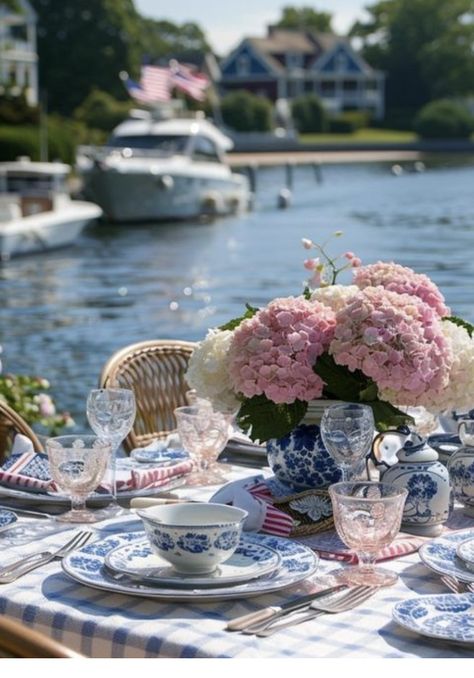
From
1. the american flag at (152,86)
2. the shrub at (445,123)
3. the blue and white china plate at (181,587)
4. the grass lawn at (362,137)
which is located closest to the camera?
the blue and white china plate at (181,587)

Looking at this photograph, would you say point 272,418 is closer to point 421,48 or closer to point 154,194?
point 154,194

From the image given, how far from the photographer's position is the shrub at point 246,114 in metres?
69.4

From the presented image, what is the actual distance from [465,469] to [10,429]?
58.5 inches

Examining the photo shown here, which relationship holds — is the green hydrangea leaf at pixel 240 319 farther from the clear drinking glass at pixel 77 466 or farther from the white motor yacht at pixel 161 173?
the white motor yacht at pixel 161 173

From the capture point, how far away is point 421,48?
303 ft

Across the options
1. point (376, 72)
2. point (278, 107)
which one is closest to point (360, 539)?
point (278, 107)

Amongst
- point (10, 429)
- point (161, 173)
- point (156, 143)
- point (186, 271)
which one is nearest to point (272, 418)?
point (10, 429)

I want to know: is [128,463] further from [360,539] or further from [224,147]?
[224,147]

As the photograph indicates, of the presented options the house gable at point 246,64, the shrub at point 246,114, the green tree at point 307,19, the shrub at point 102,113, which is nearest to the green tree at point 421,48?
the house gable at point 246,64

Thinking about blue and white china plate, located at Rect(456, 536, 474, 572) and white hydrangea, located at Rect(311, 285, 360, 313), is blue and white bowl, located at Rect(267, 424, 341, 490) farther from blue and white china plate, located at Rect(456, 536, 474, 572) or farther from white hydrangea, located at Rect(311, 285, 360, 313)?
blue and white china plate, located at Rect(456, 536, 474, 572)

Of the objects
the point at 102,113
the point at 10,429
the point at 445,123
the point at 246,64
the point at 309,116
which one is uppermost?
the point at 246,64

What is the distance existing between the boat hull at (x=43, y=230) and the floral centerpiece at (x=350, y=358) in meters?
20.8

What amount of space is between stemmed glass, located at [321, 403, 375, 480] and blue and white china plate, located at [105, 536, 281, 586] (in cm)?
23

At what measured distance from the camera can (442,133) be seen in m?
74.7
